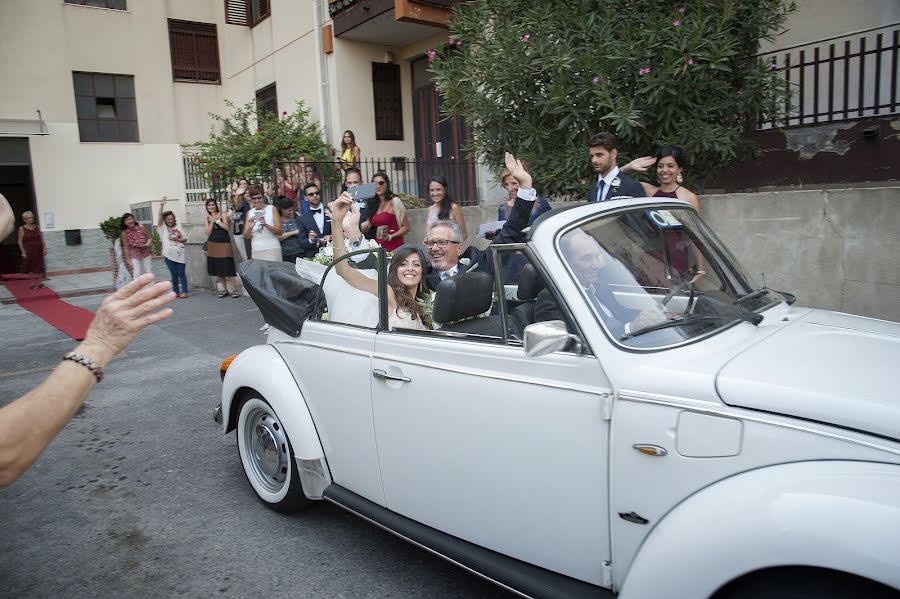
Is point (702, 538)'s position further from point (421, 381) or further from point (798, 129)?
point (798, 129)

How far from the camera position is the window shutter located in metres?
17.9

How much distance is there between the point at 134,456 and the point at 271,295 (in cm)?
206

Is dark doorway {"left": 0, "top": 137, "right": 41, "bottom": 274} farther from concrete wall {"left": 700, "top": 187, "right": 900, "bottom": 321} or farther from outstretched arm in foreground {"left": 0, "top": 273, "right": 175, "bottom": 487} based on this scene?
outstretched arm in foreground {"left": 0, "top": 273, "right": 175, "bottom": 487}

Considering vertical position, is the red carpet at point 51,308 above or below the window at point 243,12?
below

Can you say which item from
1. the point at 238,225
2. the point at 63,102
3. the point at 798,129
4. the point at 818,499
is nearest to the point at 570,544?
the point at 818,499

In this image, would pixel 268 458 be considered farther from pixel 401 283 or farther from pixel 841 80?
pixel 841 80

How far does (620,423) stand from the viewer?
2.21 m

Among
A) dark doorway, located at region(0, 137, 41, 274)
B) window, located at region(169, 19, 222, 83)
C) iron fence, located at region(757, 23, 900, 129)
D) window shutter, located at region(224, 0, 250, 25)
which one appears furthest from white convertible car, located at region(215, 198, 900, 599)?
window, located at region(169, 19, 222, 83)

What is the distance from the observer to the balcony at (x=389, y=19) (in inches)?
491

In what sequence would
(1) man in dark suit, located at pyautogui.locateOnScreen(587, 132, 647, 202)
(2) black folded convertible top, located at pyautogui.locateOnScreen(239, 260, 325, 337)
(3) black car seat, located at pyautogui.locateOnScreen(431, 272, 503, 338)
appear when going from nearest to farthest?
1. (3) black car seat, located at pyautogui.locateOnScreen(431, 272, 503, 338)
2. (2) black folded convertible top, located at pyautogui.locateOnScreen(239, 260, 325, 337)
3. (1) man in dark suit, located at pyautogui.locateOnScreen(587, 132, 647, 202)

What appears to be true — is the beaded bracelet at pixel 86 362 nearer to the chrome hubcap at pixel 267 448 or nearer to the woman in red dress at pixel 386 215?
the chrome hubcap at pixel 267 448

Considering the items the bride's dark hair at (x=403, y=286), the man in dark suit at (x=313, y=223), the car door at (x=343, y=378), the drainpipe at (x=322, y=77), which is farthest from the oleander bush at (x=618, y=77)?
the drainpipe at (x=322, y=77)

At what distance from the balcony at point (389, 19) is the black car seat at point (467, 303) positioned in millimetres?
10460

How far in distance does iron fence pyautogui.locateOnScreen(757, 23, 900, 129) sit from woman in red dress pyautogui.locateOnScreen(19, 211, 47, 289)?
49.4 ft
